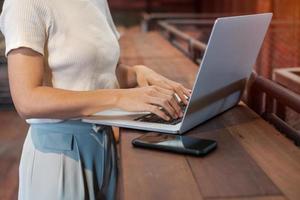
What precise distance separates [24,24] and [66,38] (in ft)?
0.31

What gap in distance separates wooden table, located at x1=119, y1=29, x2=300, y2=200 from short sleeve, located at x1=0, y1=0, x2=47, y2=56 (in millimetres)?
244

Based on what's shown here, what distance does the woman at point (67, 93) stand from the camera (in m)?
0.86

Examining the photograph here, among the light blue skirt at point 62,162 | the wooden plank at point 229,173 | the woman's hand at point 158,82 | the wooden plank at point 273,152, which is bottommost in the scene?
the light blue skirt at point 62,162

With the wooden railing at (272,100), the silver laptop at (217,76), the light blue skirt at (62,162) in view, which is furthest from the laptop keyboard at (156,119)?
the wooden railing at (272,100)

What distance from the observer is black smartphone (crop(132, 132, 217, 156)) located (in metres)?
0.86

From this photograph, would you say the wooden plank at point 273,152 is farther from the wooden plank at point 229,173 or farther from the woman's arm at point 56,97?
the woman's arm at point 56,97

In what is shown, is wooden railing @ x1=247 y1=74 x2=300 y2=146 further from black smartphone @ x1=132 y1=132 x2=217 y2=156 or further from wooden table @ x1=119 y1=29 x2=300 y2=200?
black smartphone @ x1=132 y1=132 x2=217 y2=156

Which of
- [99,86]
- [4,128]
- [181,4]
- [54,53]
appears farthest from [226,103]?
[181,4]

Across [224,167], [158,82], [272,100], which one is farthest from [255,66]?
[224,167]

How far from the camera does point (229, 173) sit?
780 mm

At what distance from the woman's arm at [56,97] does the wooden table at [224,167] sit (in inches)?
3.4

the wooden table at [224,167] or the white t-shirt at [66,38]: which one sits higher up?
the white t-shirt at [66,38]

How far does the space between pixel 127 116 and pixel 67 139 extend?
0.13 meters

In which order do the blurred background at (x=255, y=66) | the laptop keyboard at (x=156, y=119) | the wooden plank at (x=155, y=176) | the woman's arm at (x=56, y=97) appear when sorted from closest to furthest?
the wooden plank at (x=155, y=176) → the woman's arm at (x=56, y=97) → the laptop keyboard at (x=156, y=119) → the blurred background at (x=255, y=66)
